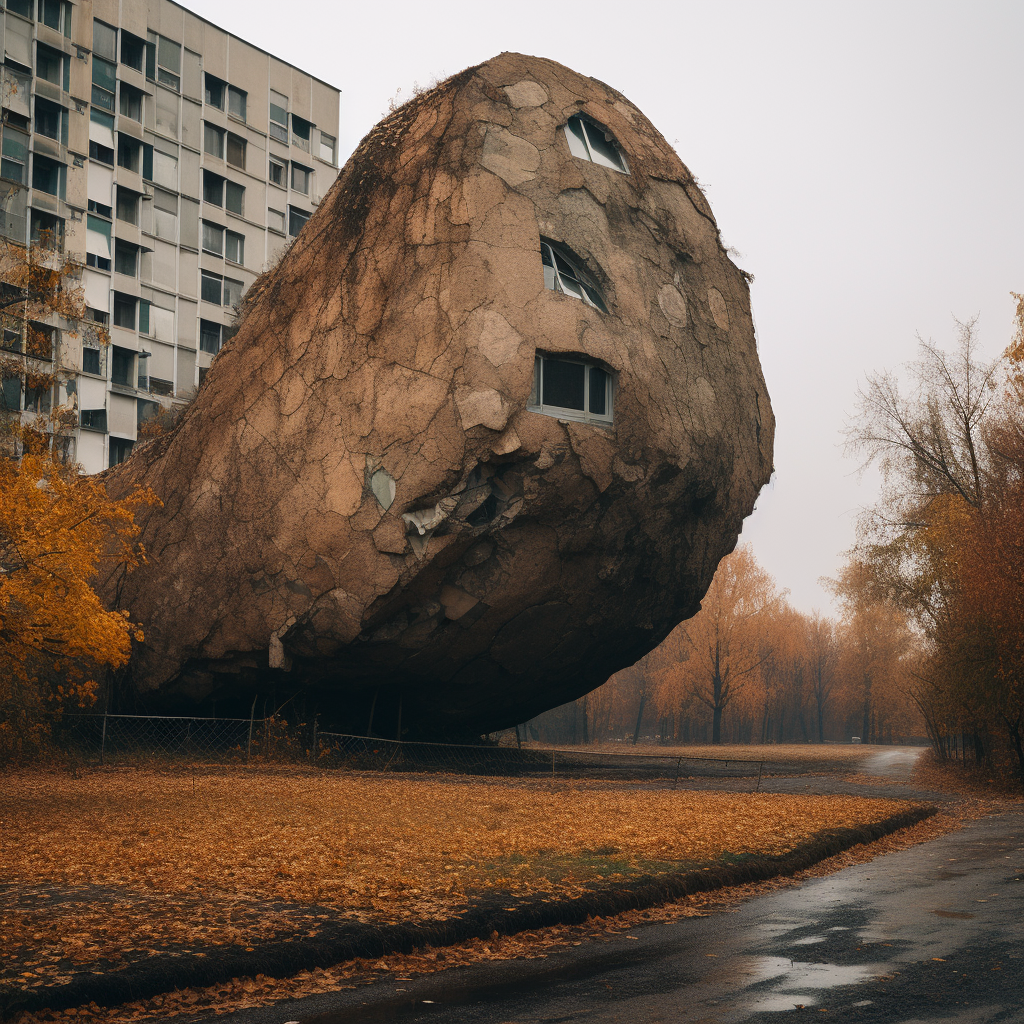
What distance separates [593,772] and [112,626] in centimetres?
1473

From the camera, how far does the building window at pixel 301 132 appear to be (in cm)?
5600

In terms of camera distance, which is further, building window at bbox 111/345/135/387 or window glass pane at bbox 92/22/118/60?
building window at bbox 111/345/135/387

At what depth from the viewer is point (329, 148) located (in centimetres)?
5809

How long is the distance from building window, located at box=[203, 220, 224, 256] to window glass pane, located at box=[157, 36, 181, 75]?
7325 millimetres

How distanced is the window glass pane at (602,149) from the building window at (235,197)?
33697 mm

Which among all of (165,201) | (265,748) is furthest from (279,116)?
(265,748)

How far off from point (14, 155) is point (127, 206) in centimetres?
597

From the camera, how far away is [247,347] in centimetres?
2405

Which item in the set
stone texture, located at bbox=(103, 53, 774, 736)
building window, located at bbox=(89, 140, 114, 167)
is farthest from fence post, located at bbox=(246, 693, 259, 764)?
building window, located at bbox=(89, 140, 114, 167)

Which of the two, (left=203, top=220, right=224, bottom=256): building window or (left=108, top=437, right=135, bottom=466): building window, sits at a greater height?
(left=203, top=220, right=224, bottom=256): building window

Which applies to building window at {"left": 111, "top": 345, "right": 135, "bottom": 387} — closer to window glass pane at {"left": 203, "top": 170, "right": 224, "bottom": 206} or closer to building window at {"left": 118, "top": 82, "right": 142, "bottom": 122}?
window glass pane at {"left": 203, "top": 170, "right": 224, "bottom": 206}

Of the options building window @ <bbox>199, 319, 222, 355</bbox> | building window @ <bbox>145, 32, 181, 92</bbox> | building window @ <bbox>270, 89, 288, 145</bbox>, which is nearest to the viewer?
building window @ <bbox>145, 32, 181, 92</bbox>

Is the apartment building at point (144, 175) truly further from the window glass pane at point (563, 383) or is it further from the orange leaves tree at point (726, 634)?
the orange leaves tree at point (726, 634)

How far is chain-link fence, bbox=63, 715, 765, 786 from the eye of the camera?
23.6 m
